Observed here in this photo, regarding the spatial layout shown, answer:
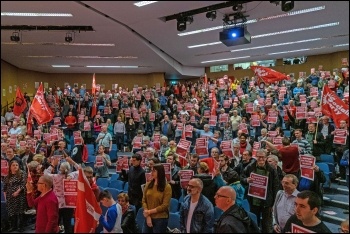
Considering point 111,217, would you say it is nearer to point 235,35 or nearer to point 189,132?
point 235,35

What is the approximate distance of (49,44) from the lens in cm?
1226

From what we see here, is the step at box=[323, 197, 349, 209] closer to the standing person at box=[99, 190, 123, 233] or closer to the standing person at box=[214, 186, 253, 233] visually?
the standing person at box=[214, 186, 253, 233]

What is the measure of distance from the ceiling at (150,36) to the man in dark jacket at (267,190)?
2340 mm

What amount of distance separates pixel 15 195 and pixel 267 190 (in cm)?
316

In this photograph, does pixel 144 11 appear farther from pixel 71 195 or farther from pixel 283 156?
pixel 71 195

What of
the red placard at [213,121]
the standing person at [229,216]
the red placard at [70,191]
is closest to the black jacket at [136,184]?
the red placard at [70,191]

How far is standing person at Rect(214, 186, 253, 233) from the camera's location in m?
3.14

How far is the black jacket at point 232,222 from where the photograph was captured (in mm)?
3131

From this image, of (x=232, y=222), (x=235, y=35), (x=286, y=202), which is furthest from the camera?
(x=235, y=35)

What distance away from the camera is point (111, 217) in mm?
3764

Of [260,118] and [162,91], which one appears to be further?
[162,91]

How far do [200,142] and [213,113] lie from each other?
190 inches

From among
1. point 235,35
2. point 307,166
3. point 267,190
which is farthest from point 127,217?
point 235,35

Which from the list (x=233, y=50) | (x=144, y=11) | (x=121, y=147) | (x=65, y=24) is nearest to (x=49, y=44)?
(x=65, y=24)
